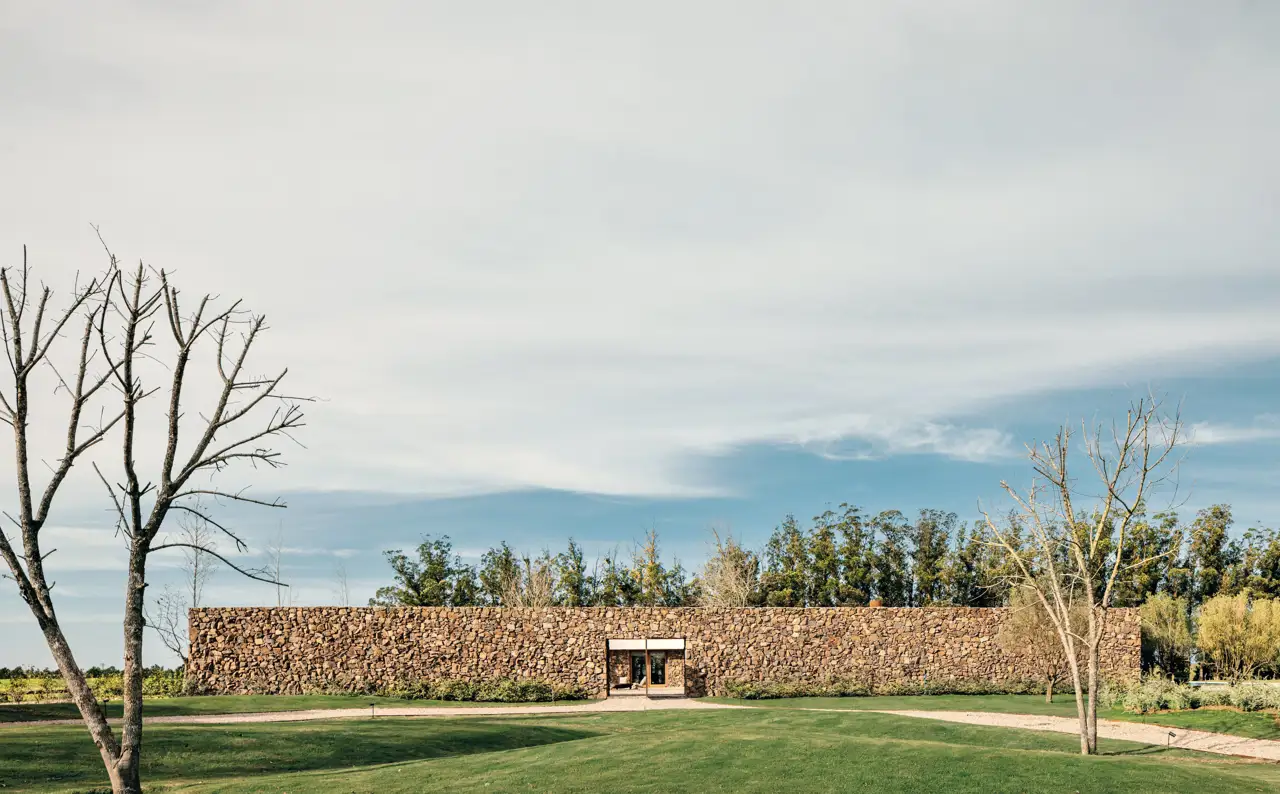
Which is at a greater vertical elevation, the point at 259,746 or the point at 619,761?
the point at 619,761

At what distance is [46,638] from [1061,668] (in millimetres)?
35109

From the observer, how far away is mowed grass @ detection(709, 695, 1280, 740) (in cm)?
2528

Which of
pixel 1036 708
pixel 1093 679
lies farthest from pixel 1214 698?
pixel 1093 679

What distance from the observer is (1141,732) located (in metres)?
25.0

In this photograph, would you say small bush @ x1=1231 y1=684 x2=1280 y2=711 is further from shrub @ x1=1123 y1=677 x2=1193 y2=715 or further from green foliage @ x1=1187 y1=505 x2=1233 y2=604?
green foliage @ x1=1187 y1=505 x2=1233 y2=604

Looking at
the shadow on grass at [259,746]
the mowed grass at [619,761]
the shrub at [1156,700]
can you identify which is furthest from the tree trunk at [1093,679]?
the shadow on grass at [259,746]

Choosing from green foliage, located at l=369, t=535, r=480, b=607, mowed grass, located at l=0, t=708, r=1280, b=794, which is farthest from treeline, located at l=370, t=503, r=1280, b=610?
mowed grass, located at l=0, t=708, r=1280, b=794

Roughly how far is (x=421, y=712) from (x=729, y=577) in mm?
24762

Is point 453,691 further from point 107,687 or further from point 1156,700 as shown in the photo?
point 1156,700

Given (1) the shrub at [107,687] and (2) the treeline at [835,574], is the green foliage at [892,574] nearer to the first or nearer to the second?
(2) the treeline at [835,574]

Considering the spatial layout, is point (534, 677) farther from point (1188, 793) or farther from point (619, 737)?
point (1188, 793)

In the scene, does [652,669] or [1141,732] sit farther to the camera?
[652,669]

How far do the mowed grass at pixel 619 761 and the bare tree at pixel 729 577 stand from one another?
91.2 ft

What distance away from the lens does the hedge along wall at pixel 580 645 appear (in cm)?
3728
